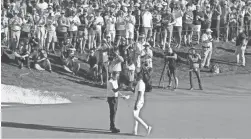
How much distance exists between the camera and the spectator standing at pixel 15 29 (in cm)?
2617

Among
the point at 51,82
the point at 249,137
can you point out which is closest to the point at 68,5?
the point at 51,82

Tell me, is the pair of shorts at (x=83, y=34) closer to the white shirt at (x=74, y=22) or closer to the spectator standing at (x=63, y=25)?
the white shirt at (x=74, y=22)

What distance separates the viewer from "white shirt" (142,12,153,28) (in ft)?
89.4

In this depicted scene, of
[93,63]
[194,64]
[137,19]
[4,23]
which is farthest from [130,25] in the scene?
[4,23]

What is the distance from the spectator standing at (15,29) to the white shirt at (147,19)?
17.9 feet

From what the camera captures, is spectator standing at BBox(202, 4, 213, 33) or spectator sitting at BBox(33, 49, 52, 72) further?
spectator standing at BBox(202, 4, 213, 33)

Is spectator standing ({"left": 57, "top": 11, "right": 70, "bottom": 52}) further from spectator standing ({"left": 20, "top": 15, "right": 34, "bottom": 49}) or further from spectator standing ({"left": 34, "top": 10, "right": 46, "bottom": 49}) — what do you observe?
spectator standing ({"left": 20, "top": 15, "right": 34, "bottom": 49})

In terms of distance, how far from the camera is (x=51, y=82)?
24.4 metres

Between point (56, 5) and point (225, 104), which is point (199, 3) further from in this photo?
point (225, 104)

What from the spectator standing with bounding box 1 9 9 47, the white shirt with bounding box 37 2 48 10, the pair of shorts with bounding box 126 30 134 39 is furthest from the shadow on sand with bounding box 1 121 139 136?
the white shirt with bounding box 37 2 48 10

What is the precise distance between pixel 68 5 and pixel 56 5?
60 cm

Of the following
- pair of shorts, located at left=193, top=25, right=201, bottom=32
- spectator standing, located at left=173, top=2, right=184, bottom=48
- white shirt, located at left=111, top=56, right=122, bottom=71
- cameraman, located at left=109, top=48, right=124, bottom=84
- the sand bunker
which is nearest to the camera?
the sand bunker

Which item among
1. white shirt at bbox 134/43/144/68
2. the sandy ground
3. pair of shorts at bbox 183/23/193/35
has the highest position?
pair of shorts at bbox 183/23/193/35

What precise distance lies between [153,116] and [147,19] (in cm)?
888
